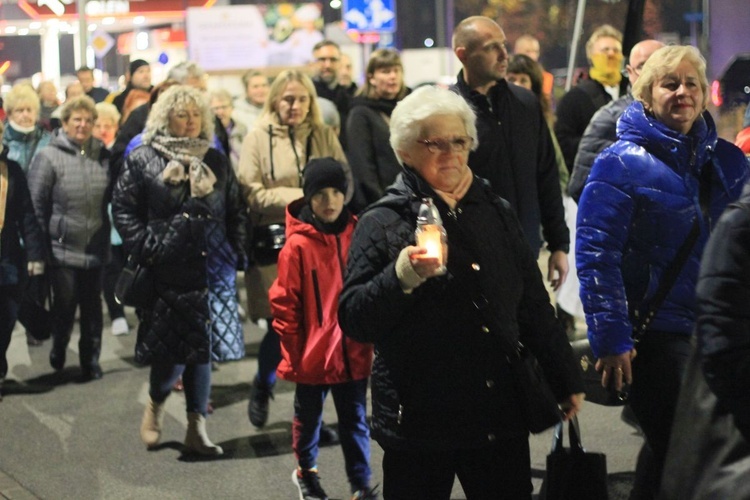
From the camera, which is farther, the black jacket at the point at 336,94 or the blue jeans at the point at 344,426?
the black jacket at the point at 336,94

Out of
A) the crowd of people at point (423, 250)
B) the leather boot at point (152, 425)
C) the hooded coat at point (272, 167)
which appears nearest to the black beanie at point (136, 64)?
the crowd of people at point (423, 250)

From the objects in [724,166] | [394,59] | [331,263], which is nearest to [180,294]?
[331,263]

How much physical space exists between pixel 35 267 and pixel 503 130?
4.33m

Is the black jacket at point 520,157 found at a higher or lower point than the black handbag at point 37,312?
higher

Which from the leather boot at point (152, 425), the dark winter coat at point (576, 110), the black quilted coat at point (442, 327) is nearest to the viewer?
the black quilted coat at point (442, 327)

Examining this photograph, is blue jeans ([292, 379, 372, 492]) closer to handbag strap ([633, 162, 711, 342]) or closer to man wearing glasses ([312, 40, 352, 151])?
handbag strap ([633, 162, 711, 342])

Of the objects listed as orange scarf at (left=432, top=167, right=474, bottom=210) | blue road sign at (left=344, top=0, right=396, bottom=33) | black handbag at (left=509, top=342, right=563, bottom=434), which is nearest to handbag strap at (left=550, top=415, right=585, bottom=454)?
black handbag at (left=509, top=342, right=563, bottom=434)

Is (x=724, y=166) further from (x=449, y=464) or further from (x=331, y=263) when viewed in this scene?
(x=331, y=263)

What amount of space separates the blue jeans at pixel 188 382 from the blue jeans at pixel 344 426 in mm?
1249

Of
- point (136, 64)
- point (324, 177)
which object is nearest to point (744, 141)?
point (324, 177)

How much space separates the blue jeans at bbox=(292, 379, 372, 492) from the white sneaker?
5679mm

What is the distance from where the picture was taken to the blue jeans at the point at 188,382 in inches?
298

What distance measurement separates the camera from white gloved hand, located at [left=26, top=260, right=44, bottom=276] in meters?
9.44

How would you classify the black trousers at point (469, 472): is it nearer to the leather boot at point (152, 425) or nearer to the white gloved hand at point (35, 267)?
the leather boot at point (152, 425)
